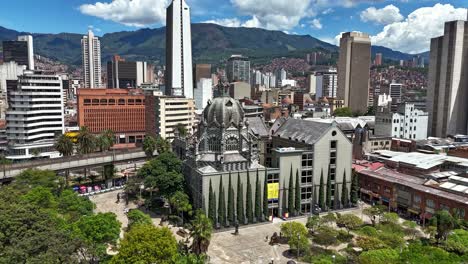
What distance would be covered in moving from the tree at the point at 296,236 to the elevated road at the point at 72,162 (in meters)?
58.8

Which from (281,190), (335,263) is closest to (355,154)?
(281,190)

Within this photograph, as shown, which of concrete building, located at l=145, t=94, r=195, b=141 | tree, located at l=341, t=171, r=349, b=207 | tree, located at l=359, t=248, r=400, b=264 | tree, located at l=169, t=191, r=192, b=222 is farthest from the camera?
concrete building, located at l=145, t=94, r=195, b=141

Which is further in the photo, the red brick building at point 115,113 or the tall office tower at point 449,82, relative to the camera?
the red brick building at point 115,113

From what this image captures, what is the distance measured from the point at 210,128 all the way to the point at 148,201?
72.9 feet

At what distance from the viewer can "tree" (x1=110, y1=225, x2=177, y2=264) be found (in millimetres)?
42906

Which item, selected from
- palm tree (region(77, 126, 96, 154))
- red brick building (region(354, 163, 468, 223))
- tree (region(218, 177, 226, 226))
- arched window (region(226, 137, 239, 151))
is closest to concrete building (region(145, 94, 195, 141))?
palm tree (region(77, 126, 96, 154))

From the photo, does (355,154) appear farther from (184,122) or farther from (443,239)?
(184,122)

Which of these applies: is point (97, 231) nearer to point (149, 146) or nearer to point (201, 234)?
point (201, 234)

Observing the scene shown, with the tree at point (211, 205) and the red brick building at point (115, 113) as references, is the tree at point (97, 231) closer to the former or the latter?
the tree at point (211, 205)

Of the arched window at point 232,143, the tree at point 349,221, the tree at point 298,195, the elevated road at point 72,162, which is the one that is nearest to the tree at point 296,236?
the tree at point 349,221

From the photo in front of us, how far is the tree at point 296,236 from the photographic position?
188 ft

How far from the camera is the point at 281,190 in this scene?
76.2 m

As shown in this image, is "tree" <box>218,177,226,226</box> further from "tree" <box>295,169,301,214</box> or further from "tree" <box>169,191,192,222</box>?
"tree" <box>295,169,301,214</box>

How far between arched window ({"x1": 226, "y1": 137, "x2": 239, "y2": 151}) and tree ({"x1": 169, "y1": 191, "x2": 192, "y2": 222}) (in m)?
13.1
